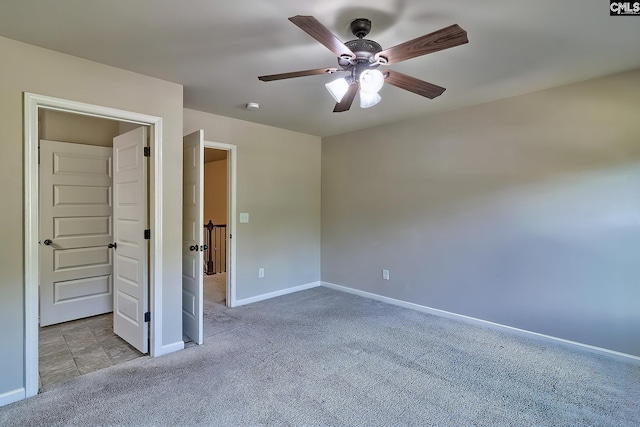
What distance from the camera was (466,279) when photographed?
3580 millimetres

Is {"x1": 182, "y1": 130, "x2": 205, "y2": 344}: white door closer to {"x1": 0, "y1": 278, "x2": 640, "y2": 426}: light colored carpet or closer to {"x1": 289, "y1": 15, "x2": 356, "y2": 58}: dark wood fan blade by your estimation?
{"x1": 0, "y1": 278, "x2": 640, "y2": 426}: light colored carpet

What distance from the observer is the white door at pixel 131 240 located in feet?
9.14

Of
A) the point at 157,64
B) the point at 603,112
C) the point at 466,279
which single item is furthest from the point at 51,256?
the point at 603,112

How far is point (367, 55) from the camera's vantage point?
1846 mm

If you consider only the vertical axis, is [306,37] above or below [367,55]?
above

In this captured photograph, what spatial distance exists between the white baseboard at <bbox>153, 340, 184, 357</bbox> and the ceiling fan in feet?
7.87

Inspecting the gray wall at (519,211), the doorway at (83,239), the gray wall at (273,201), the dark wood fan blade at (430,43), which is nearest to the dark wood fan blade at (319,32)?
the dark wood fan blade at (430,43)

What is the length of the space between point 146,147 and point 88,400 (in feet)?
6.35

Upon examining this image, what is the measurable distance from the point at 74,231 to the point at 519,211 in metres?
4.86

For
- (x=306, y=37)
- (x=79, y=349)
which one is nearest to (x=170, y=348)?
(x=79, y=349)

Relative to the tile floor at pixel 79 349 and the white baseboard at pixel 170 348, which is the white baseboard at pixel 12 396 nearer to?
the tile floor at pixel 79 349

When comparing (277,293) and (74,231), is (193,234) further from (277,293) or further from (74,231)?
(277,293)

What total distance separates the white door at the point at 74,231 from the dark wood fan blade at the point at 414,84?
353 cm

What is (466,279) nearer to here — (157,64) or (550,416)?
(550,416)
